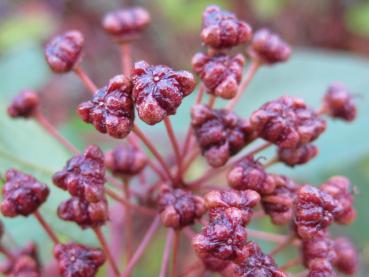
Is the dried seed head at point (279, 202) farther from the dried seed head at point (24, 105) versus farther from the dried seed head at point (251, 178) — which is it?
the dried seed head at point (24, 105)

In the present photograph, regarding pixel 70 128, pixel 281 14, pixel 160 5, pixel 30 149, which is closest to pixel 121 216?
pixel 30 149

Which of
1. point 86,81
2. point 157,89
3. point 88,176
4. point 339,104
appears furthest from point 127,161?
point 339,104

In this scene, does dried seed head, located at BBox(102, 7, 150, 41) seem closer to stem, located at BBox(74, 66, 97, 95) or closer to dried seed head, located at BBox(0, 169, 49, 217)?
stem, located at BBox(74, 66, 97, 95)

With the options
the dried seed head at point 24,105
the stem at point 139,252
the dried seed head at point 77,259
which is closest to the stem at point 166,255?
the stem at point 139,252

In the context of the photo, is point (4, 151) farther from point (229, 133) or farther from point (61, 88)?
point (61, 88)

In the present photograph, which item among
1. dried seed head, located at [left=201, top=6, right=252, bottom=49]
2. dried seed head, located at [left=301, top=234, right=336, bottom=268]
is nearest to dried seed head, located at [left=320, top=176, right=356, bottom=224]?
dried seed head, located at [left=301, top=234, right=336, bottom=268]
